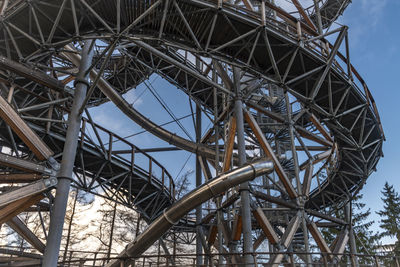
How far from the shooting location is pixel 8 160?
895cm

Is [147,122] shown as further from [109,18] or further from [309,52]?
[309,52]

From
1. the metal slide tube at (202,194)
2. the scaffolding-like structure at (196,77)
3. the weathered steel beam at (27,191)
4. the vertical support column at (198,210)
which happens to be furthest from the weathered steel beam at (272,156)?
the weathered steel beam at (27,191)

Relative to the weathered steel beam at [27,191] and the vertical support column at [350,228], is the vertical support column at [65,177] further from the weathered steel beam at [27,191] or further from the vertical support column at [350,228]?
the vertical support column at [350,228]

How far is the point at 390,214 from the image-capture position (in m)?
37.8

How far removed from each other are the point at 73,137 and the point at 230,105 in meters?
6.49

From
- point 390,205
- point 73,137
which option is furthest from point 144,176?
point 390,205

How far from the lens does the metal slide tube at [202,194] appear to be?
10.6m

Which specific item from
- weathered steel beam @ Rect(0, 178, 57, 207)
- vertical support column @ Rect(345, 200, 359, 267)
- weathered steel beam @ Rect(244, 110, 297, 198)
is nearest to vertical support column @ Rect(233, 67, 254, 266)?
weathered steel beam @ Rect(244, 110, 297, 198)

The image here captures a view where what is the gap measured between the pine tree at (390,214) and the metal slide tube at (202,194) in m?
30.6

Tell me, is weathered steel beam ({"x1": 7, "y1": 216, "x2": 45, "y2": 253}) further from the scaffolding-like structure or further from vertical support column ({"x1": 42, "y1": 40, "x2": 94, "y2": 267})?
vertical support column ({"x1": 42, "y1": 40, "x2": 94, "y2": 267})

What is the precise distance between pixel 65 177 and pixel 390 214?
38234 millimetres

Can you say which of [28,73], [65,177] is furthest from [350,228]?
[28,73]

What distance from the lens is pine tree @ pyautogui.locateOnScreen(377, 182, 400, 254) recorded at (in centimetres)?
3633

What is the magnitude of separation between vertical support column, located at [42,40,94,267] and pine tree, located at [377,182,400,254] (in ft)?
114
